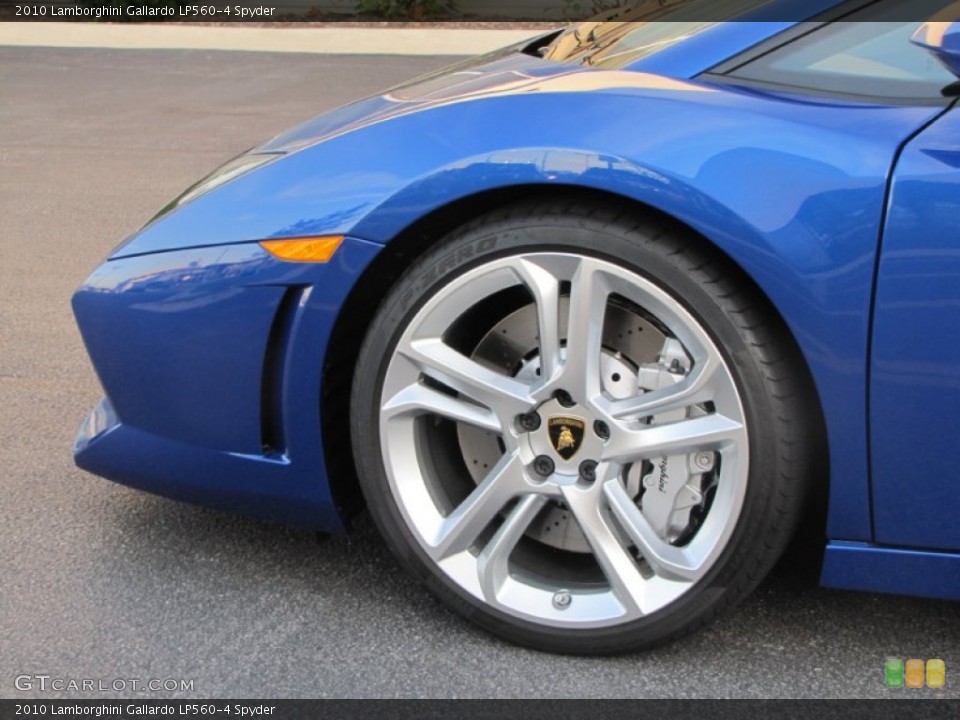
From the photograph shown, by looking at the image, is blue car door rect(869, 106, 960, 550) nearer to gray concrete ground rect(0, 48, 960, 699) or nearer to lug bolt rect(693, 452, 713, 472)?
lug bolt rect(693, 452, 713, 472)

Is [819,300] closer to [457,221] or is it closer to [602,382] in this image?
[602,382]

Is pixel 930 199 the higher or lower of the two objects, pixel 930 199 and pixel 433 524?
the higher

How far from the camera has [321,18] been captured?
15.1 meters

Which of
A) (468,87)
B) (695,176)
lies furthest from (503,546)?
(468,87)

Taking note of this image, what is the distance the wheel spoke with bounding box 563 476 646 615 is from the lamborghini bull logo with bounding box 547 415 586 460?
7 cm

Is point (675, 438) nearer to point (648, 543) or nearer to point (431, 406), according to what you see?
point (648, 543)

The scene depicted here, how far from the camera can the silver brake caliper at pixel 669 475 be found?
7.64ft

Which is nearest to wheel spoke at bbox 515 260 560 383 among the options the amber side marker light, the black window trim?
the amber side marker light

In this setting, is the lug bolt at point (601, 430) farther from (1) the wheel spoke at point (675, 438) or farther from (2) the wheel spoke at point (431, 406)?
(2) the wheel spoke at point (431, 406)

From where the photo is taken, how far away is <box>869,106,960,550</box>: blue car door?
6.84 feet

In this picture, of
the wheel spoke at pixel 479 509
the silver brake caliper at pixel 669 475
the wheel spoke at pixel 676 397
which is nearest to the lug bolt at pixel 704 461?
the silver brake caliper at pixel 669 475

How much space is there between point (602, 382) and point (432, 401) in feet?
1.07

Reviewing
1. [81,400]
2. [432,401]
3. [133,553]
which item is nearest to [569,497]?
[432,401]

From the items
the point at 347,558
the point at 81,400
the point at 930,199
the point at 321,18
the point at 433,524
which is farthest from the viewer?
the point at 321,18
